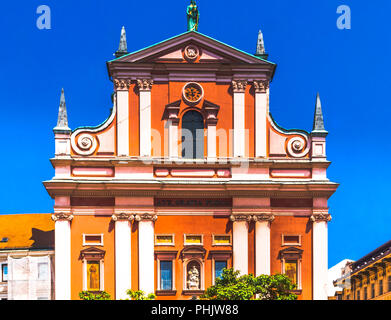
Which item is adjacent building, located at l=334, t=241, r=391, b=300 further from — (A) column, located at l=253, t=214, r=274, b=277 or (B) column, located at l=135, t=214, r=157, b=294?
(B) column, located at l=135, t=214, r=157, b=294

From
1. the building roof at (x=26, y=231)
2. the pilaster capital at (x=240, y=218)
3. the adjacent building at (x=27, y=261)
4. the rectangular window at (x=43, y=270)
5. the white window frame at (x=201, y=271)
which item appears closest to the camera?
the white window frame at (x=201, y=271)

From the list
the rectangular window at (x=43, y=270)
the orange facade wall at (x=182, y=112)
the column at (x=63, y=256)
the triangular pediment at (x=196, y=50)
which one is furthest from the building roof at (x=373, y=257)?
the column at (x=63, y=256)

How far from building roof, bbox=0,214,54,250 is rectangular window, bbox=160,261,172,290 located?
1097 centimetres

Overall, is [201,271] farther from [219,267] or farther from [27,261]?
[27,261]

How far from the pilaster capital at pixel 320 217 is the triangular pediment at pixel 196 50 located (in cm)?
796

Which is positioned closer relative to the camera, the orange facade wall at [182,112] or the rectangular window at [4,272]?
the orange facade wall at [182,112]

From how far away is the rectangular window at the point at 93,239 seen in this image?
1697 inches

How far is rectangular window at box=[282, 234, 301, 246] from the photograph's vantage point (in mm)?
43781

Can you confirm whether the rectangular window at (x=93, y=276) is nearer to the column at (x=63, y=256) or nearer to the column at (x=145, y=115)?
the column at (x=63, y=256)

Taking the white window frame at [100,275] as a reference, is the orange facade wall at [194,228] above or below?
above

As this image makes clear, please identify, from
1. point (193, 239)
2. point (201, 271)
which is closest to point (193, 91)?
point (193, 239)

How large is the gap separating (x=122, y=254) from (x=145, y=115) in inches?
278
